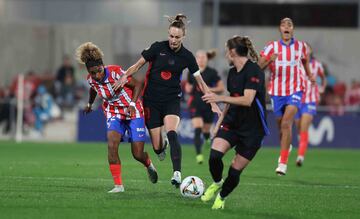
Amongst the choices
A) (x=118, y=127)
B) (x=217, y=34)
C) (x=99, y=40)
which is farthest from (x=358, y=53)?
(x=118, y=127)

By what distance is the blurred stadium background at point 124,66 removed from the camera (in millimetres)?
17031

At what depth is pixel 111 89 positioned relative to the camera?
40.5ft

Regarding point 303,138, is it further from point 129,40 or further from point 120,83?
point 129,40

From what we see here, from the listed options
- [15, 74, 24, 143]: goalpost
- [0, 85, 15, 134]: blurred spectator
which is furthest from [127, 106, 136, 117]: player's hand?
[0, 85, 15, 134]: blurred spectator

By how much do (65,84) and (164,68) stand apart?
1724cm

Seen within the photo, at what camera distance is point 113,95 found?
40.8ft

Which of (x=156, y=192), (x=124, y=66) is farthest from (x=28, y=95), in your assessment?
(x=156, y=192)

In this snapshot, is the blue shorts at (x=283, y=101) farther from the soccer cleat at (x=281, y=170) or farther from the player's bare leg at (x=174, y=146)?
the player's bare leg at (x=174, y=146)

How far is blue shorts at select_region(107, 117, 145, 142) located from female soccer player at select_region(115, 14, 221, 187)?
0.58m

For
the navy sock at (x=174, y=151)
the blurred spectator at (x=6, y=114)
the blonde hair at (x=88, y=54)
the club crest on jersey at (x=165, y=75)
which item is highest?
the blonde hair at (x=88, y=54)

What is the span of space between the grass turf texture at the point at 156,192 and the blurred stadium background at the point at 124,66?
0.06m

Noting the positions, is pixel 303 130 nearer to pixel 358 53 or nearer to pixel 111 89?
pixel 111 89

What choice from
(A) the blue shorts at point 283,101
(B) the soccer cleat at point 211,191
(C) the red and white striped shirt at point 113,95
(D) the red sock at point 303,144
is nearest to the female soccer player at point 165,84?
(C) the red and white striped shirt at point 113,95

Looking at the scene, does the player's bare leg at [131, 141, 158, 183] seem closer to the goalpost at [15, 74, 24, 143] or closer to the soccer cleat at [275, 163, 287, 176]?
the soccer cleat at [275, 163, 287, 176]
